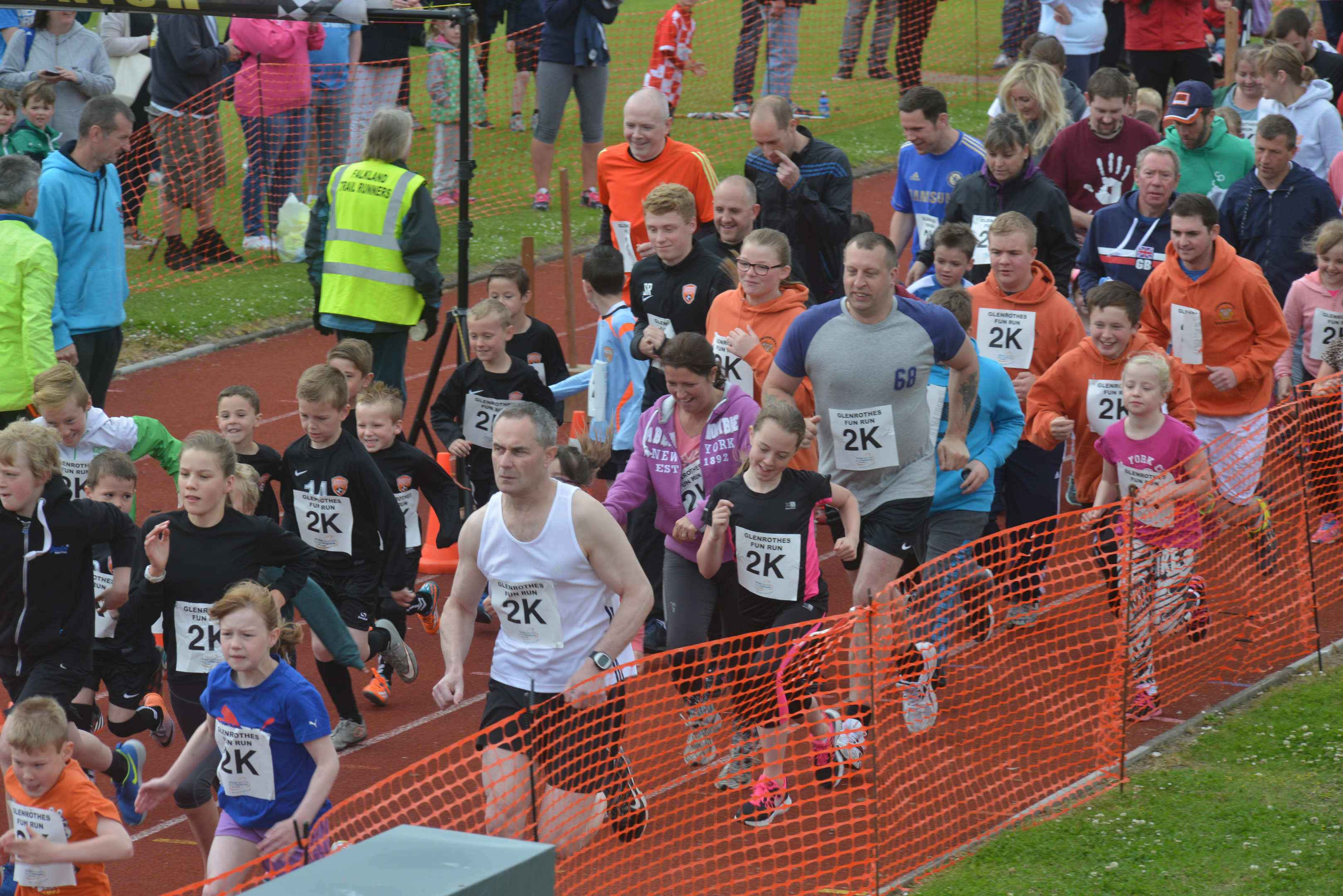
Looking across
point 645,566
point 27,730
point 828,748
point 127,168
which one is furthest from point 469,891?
point 127,168

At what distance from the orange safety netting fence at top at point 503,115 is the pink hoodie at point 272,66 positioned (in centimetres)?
2

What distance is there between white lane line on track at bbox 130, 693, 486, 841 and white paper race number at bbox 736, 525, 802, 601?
1805 mm

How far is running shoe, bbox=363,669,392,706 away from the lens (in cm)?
760

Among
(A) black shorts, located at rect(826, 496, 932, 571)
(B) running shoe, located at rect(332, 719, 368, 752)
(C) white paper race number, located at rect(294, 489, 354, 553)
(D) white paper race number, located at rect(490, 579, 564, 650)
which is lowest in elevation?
(B) running shoe, located at rect(332, 719, 368, 752)

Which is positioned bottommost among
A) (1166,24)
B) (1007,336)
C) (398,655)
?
(398,655)

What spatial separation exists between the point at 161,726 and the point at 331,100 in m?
9.18

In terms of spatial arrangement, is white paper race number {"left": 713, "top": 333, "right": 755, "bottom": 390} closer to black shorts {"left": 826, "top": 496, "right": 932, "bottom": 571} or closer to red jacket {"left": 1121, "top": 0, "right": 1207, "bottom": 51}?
black shorts {"left": 826, "top": 496, "right": 932, "bottom": 571}

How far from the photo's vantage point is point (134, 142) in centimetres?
1424

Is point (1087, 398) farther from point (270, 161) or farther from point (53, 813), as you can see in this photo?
point (270, 161)

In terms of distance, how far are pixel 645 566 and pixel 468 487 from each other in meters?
1.88

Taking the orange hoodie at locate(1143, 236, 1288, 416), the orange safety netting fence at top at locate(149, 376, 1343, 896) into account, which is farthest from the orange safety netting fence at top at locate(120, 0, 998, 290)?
the orange safety netting fence at top at locate(149, 376, 1343, 896)

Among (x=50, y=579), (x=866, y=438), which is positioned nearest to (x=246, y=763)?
(x=50, y=579)

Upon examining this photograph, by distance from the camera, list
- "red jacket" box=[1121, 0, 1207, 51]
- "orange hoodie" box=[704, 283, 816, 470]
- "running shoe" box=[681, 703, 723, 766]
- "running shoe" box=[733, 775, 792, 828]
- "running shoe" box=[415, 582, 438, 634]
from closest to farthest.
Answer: "running shoe" box=[733, 775, 792, 828] < "running shoe" box=[681, 703, 723, 766] < "orange hoodie" box=[704, 283, 816, 470] < "running shoe" box=[415, 582, 438, 634] < "red jacket" box=[1121, 0, 1207, 51]

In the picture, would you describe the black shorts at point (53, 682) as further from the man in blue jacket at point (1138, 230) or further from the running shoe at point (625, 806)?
the man in blue jacket at point (1138, 230)
